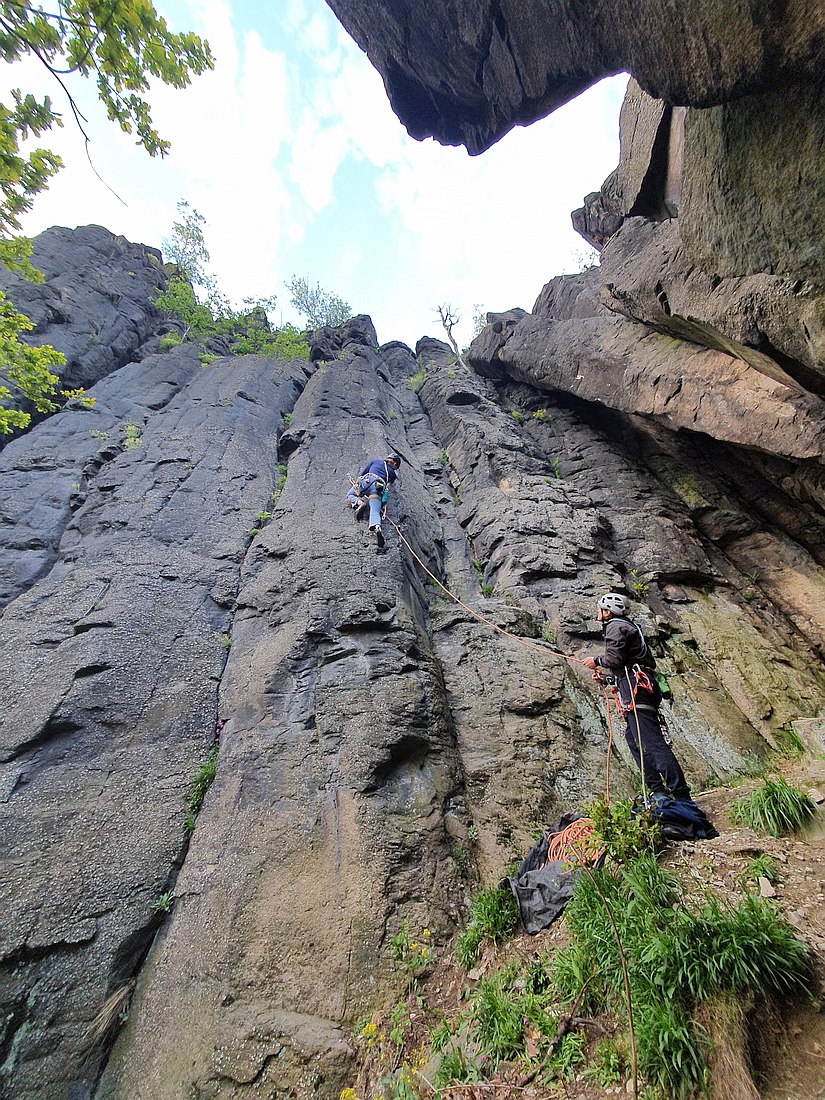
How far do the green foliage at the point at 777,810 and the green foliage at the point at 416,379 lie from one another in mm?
19621

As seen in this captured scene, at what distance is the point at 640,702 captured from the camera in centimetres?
529

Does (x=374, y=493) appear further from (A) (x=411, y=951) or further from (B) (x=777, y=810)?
(B) (x=777, y=810)

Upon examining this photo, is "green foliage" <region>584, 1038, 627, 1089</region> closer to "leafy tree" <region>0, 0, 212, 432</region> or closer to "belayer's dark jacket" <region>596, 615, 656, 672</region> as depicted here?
"belayer's dark jacket" <region>596, 615, 656, 672</region>

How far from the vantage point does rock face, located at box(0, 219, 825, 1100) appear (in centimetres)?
466

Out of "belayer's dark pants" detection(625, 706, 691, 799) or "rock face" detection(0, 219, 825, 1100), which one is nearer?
"rock face" detection(0, 219, 825, 1100)

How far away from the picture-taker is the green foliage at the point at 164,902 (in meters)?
5.27

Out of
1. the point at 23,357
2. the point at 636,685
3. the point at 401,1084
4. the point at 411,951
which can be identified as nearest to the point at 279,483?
the point at 23,357

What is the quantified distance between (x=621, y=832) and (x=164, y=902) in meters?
4.92

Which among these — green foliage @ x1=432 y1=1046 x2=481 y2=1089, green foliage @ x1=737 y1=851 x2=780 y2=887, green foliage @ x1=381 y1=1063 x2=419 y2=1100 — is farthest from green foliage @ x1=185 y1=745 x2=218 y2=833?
green foliage @ x1=737 y1=851 x2=780 y2=887

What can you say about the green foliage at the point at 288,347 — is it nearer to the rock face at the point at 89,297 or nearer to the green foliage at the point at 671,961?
the rock face at the point at 89,297

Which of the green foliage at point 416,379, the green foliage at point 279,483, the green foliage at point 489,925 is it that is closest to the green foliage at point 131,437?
the green foliage at point 279,483

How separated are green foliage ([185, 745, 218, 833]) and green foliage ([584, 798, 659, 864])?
4.79m

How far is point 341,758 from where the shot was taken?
6363 mm

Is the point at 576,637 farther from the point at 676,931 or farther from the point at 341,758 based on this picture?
the point at 676,931
